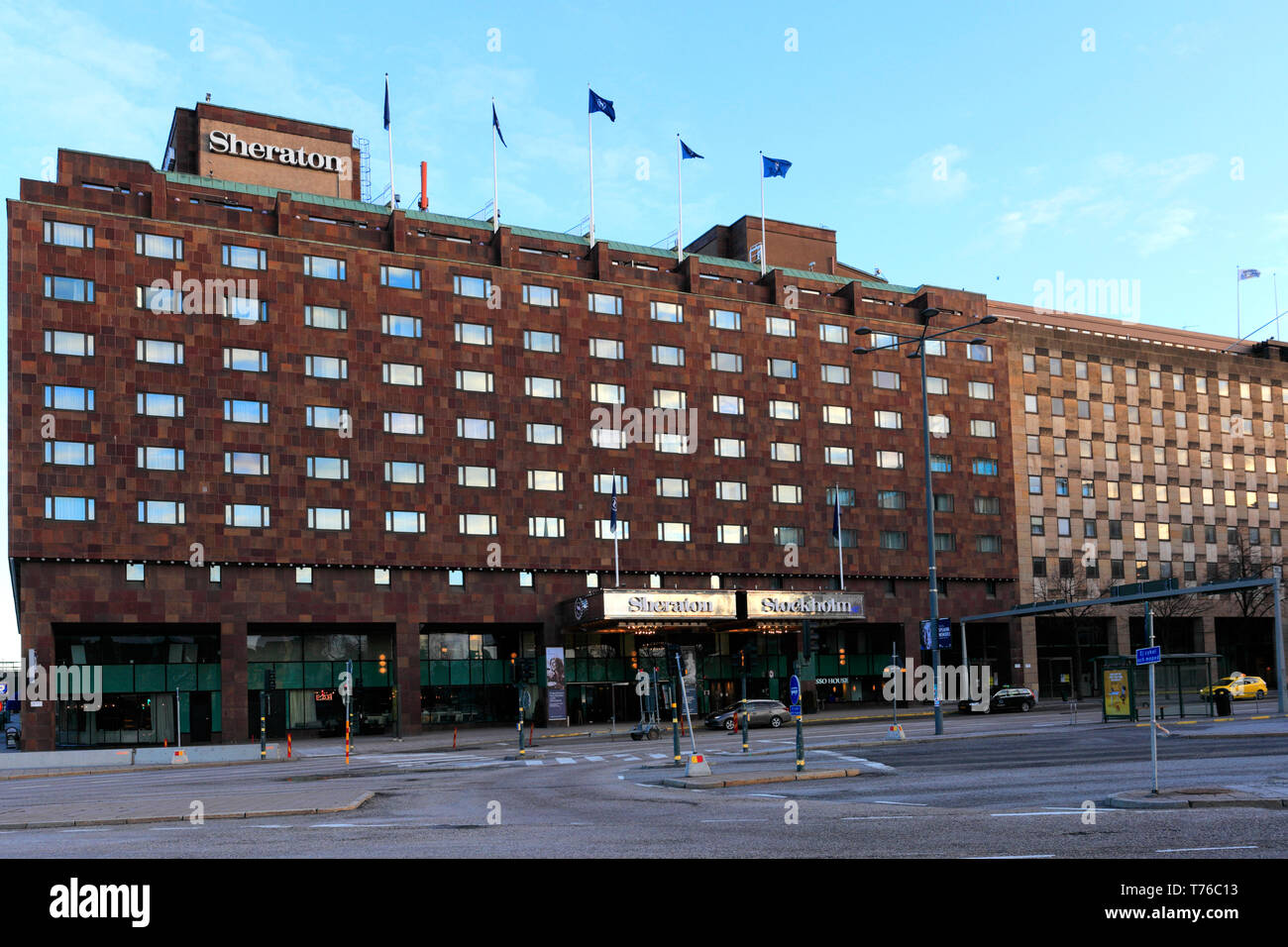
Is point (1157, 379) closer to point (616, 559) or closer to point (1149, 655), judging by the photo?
point (616, 559)

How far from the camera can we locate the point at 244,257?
71.1 meters

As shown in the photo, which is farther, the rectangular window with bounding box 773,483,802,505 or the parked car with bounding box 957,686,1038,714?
the rectangular window with bounding box 773,483,802,505

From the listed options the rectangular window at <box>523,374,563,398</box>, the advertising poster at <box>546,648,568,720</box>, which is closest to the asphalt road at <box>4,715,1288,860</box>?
the advertising poster at <box>546,648,568,720</box>

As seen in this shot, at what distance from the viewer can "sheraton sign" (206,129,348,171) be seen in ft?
252

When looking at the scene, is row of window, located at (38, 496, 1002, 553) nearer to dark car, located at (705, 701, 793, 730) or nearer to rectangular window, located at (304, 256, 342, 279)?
dark car, located at (705, 701, 793, 730)

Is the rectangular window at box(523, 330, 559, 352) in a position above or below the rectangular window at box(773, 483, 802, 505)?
above

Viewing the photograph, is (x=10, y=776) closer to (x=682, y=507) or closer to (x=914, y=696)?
(x=682, y=507)

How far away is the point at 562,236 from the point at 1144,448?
55.4 meters

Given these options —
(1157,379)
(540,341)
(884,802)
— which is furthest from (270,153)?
(1157,379)

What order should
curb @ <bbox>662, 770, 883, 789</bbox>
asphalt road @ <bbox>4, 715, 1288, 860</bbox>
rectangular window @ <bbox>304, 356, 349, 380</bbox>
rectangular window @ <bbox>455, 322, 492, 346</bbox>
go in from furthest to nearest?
1. rectangular window @ <bbox>455, 322, 492, 346</bbox>
2. rectangular window @ <bbox>304, 356, 349, 380</bbox>
3. curb @ <bbox>662, 770, 883, 789</bbox>
4. asphalt road @ <bbox>4, 715, 1288, 860</bbox>

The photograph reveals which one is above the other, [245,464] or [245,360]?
[245,360]

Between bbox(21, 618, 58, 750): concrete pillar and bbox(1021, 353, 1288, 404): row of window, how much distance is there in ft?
245

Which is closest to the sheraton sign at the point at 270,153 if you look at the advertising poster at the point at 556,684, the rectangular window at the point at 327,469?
the rectangular window at the point at 327,469

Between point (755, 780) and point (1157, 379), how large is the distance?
90.5 meters
